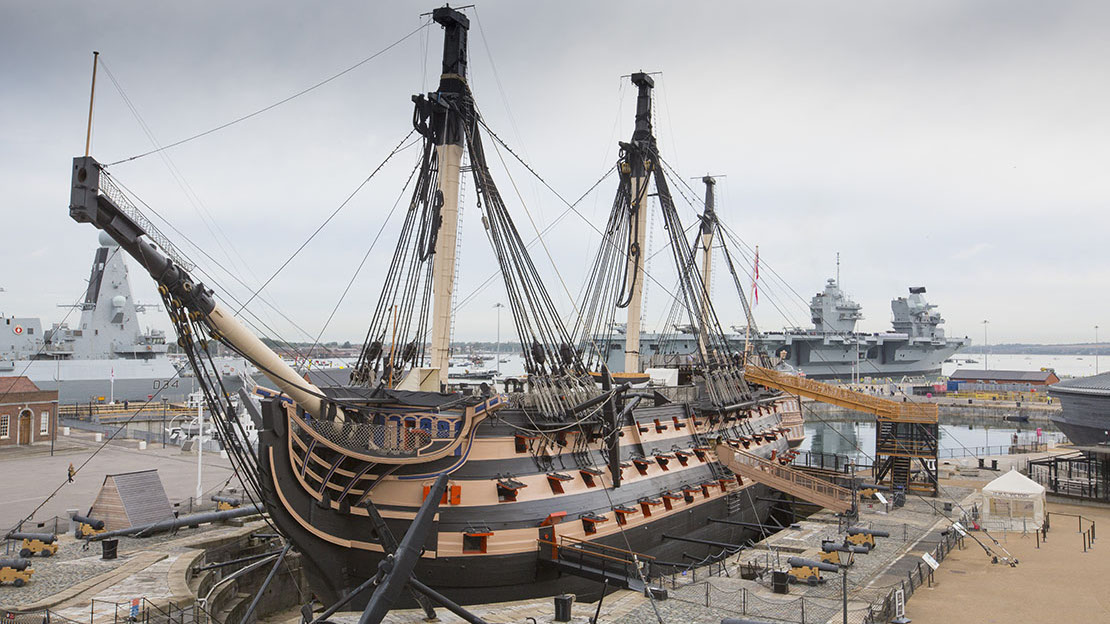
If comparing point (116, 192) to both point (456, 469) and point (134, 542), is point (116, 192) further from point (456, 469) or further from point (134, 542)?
point (134, 542)

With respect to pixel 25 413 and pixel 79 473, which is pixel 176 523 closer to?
pixel 79 473

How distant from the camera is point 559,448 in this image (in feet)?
67.4

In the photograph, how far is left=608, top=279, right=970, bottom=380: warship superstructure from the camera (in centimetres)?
10050

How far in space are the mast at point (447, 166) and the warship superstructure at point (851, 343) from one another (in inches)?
2950

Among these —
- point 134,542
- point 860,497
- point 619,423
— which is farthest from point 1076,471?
point 134,542

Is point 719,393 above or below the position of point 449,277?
below

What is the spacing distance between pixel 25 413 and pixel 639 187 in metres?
38.7

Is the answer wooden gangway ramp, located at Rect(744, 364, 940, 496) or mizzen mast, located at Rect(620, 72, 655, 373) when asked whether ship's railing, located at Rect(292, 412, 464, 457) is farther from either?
wooden gangway ramp, located at Rect(744, 364, 940, 496)

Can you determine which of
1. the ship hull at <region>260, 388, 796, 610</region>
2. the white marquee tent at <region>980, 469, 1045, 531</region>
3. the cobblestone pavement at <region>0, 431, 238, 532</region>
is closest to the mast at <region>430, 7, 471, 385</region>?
the ship hull at <region>260, 388, 796, 610</region>

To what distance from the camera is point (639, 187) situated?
35.7 m

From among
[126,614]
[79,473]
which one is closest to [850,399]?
[126,614]

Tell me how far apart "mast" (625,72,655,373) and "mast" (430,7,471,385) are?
1362 centimetres

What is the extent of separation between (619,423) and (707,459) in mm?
6836

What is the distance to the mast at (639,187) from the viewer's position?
1388 inches
